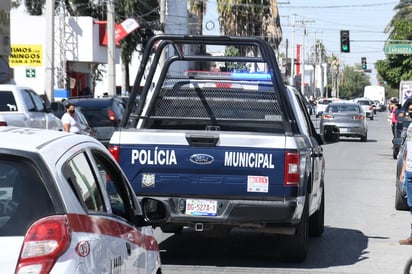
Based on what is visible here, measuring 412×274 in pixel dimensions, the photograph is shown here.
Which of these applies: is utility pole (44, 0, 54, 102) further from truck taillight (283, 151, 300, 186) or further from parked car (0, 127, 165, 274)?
parked car (0, 127, 165, 274)

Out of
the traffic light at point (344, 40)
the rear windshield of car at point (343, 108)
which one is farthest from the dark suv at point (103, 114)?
the traffic light at point (344, 40)

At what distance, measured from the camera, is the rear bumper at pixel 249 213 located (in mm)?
9805

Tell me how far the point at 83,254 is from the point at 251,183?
5.59 meters

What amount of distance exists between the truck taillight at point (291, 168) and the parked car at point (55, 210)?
15.1 feet

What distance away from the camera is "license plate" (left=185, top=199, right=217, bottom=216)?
995 centimetres

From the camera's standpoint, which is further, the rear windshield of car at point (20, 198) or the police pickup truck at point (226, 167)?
the police pickup truck at point (226, 167)

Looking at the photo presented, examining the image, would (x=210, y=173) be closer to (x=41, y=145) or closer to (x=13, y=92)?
(x=41, y=145)

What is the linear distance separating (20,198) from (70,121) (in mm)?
19172

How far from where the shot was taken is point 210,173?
9.95 m

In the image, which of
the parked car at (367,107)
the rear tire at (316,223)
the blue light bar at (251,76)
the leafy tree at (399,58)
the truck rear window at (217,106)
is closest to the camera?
the truck rear window at (217,106)

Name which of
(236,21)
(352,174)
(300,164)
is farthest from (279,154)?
(236,21)

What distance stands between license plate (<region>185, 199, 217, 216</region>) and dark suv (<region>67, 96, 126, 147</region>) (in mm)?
16964

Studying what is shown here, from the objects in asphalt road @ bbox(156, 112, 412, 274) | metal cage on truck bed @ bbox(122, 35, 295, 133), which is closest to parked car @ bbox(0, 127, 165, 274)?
asphalt road @ bbox(156, 112, 412, 274)

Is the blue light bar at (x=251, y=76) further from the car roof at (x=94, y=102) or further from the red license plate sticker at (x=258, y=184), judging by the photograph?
the car roof at (x=94, y=102)
